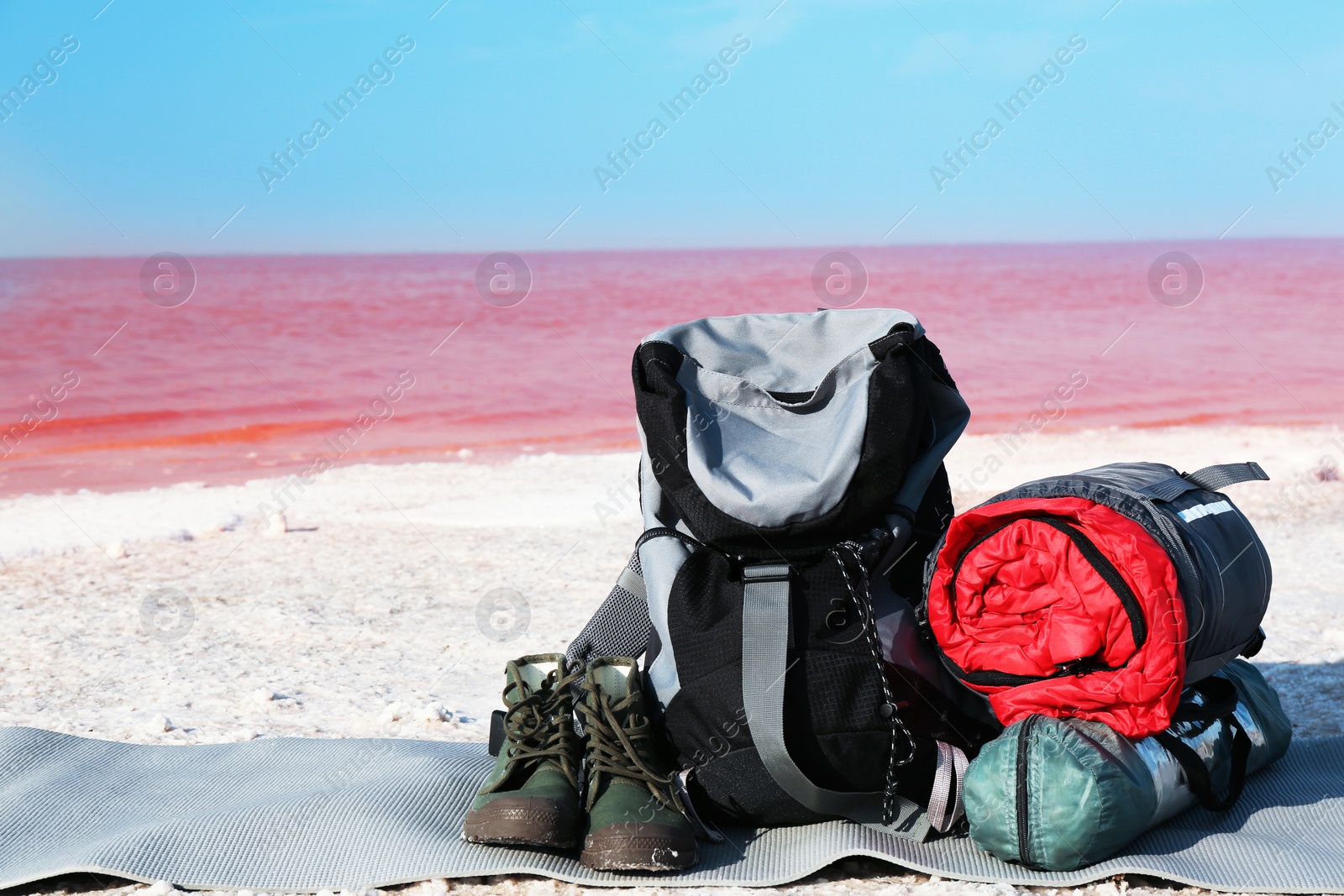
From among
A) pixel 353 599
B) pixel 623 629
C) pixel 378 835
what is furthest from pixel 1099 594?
pixel 353 599

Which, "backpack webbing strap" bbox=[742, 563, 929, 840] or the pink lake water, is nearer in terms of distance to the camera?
"backpack webbing strap" bbox=[742, 563, 929, 840]

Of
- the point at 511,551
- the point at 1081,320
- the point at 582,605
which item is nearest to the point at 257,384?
the point at 511,551

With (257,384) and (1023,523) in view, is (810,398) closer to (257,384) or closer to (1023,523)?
(1023,523)

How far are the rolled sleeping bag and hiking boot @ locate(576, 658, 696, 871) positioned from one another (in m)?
0.79

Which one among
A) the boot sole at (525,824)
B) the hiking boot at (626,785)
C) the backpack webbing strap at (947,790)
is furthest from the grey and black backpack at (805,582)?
the boot sole at (525,824)

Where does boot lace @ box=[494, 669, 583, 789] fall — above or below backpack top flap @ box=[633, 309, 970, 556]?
below

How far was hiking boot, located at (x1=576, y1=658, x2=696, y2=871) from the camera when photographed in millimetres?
2396

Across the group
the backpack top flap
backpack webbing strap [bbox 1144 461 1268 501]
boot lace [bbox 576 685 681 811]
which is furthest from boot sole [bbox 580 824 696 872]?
backpack webbing strap [bbox 1144 461 1268 501]

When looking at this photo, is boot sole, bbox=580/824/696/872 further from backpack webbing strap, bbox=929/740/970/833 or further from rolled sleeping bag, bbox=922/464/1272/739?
rolled sleeping bag, bbox=922/464/1272/739

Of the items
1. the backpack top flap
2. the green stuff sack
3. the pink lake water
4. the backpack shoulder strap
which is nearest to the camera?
the green stuff sack

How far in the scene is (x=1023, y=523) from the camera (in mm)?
2539

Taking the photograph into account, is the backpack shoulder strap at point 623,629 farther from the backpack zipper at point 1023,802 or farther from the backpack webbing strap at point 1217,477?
the backpack webbing strap at point 1217,477

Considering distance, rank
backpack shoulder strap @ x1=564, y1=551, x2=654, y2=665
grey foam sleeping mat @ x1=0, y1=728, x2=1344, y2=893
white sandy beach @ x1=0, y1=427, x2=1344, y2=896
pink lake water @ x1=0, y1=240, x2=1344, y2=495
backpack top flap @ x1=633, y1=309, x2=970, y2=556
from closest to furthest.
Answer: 1. grey foam sleeping mat @ x1=0, y1=728, x2=1344, y2=893
2. backpack top flap @ x1=633, y1=309, x2=970, y2=556
3. backpack shoulder strap @ x1=564, y1=551, x2=654, y2=665
4. white sandy beach @ x1=0, y1=427, x2=1344, y2=896
5. pink lake water @ x1=0, y1=240, x2=1344, y2=495

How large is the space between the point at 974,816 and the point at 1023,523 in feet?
2.29
